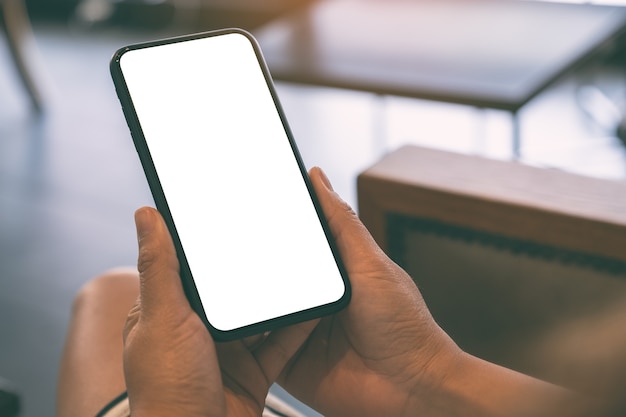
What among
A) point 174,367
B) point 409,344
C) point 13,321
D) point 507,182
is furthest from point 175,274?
point 13,321

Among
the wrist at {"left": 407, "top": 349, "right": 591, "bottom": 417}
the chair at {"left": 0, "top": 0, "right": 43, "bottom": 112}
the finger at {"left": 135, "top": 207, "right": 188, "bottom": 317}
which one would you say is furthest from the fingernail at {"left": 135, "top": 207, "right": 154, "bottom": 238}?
the chair at {"left": 0, "top": 0, "right": 43, "bottom": 112}

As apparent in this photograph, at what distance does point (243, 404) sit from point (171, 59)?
1.05ft

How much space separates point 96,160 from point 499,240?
1951 millimetres

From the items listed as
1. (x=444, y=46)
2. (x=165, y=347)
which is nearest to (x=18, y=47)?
(x=444, y=46)

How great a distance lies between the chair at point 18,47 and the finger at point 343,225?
246 cm

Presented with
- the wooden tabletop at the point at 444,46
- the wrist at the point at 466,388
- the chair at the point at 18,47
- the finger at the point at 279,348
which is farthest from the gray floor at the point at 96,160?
the wrist at the point at 466,388

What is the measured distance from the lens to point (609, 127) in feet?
7.44

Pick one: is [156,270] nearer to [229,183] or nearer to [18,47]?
[229,183]

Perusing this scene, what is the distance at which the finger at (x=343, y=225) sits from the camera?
67cm

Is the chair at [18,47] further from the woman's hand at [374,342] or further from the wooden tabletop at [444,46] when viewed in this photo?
the woman's hand at [374,342]

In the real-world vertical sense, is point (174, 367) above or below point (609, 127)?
above

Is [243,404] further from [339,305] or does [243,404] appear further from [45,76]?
[45,76]

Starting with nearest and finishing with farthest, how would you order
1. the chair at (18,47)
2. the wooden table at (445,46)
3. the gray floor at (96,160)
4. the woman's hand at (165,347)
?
the woman's hand at (165,347)
the wooden table at (445,46)
the gray floor at (96,160)
the chair at (18,47)

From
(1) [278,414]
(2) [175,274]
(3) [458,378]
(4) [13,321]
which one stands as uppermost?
(2) [175,274]
